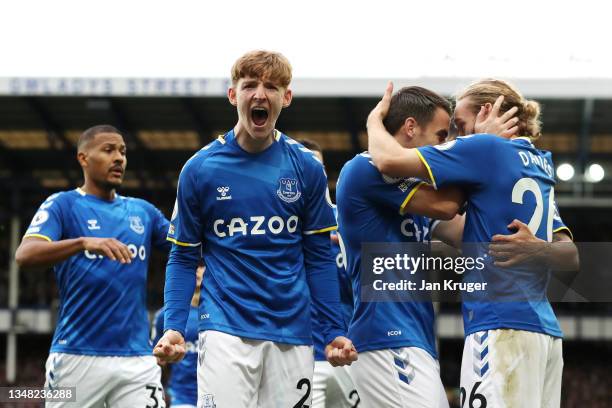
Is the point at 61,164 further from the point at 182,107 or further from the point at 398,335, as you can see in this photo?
the point at 398,335

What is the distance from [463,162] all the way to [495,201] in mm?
230

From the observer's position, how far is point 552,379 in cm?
436

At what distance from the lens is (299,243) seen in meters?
4.72

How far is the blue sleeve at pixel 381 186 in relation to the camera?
4.59 m

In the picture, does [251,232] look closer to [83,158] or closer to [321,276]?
[321,276]

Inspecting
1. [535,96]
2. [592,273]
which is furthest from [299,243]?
[535,96]

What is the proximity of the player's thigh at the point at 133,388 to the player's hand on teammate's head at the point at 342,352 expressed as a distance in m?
2.43

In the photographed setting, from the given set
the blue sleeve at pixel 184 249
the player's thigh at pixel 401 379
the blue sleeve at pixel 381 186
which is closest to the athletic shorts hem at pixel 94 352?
the blue sleeve at pixel 184 249

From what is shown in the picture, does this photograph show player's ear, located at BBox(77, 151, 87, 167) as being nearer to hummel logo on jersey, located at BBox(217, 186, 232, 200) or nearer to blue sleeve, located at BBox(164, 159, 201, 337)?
blue sleeve, located at BBox(164, 159, 201, 337)

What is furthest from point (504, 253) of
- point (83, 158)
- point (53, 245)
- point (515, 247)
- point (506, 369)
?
point (83, 158)

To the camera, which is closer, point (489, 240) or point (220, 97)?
point (489, 240)

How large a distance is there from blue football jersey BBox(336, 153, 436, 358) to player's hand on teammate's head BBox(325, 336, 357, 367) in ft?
0.65

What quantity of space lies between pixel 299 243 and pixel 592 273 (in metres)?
2.28

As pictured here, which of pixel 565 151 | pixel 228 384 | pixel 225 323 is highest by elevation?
pixel 565 151
